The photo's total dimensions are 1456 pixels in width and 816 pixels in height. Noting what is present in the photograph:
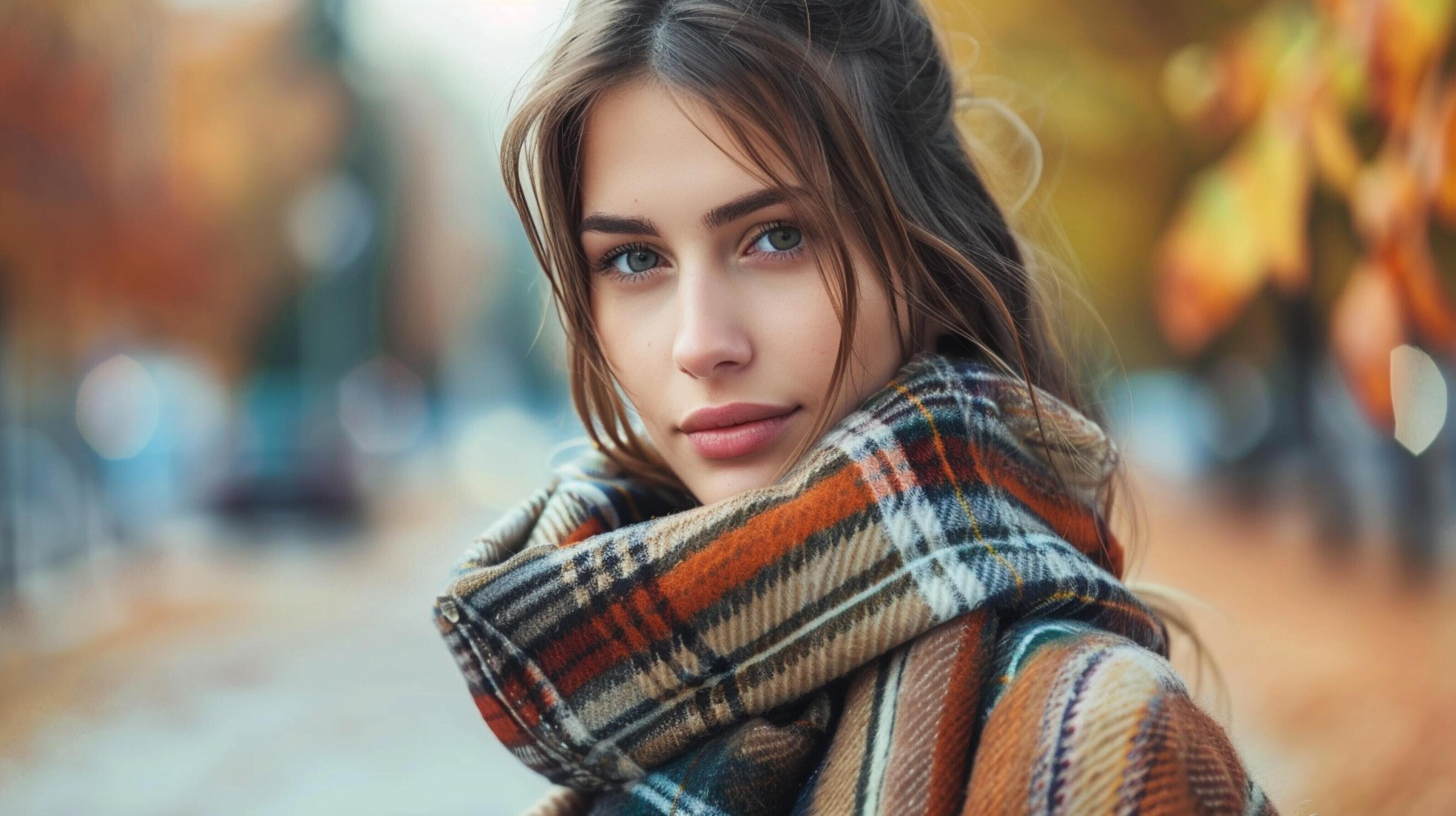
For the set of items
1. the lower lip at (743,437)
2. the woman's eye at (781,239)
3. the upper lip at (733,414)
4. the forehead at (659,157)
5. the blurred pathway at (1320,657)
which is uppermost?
the forehead at (659,157)

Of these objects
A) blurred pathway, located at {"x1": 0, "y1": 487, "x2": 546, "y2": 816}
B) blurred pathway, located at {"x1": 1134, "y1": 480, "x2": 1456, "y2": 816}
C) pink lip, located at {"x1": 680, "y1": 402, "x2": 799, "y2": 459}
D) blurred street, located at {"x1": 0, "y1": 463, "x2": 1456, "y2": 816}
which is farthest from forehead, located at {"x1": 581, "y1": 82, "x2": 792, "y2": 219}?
blurred pathway, located at {"x1": 0, "y1": 487, "x2": 546, "y2": 816}

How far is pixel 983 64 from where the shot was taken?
3.78m

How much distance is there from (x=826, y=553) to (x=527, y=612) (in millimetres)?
361

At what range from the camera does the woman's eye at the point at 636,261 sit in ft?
4.59

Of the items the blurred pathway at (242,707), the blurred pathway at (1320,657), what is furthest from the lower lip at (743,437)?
the blurred pathway at (242,707)

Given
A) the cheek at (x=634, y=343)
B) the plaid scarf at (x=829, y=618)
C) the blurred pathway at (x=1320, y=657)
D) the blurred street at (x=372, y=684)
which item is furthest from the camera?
the blurred street at (x=372, y=684)

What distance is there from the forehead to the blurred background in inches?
10.4

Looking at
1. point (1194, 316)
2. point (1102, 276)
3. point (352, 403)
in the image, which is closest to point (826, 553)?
point (1194, 316)

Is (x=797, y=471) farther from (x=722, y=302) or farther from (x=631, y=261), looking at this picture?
(x=631, y=261)

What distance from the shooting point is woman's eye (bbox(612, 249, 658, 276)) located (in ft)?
4.59

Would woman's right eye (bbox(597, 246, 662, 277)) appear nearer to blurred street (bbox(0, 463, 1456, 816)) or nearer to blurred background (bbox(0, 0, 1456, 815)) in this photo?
blurred background (bbox(0, 0, 1456, 815))

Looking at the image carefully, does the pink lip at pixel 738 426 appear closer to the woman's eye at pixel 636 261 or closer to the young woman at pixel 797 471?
the young woman at pixel 797 471

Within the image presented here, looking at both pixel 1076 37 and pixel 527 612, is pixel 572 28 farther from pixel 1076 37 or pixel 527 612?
pixel 1076 37

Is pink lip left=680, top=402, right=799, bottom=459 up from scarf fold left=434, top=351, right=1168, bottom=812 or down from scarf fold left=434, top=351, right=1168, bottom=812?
up
